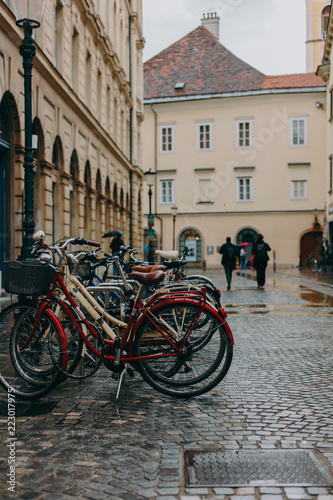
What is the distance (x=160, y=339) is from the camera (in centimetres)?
499

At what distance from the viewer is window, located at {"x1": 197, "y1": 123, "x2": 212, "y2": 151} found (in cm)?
4766

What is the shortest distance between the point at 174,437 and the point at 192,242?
43.8 m

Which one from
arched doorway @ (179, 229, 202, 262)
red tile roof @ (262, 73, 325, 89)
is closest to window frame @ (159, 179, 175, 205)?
arched doorway @ (179, 229, 202, 262)

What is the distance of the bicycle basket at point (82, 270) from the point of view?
18.3 feet

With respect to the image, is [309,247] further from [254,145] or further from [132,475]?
[132,475]

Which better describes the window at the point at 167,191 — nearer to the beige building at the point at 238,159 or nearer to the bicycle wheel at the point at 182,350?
the beige building at the point at 238,159

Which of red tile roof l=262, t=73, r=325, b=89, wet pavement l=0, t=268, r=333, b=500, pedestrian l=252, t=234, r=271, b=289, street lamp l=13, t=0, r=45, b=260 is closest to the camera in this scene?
wet pavement l=0, t=268, r=333, b=500

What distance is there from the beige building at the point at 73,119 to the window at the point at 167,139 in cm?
1218

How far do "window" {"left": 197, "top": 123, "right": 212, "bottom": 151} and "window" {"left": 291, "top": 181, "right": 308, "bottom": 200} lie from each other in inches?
289

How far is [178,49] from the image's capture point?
176 feet

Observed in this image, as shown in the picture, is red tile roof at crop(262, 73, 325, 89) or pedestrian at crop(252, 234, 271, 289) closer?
pedestrian at crop(252, 234, 271, 289)

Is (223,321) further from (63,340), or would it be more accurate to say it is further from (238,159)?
(238,159)

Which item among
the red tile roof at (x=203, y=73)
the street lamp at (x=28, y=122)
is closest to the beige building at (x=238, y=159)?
the red tile roof at (x=203, y=73)

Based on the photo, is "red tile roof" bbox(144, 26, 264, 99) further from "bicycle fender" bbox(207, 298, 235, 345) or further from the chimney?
"bicycle fender" bbox(207, 298, 235, 345)
